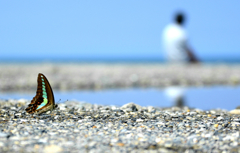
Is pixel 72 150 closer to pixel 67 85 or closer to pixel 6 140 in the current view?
pixel 6 140

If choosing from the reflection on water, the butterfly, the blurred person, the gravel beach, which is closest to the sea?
the reflection on water

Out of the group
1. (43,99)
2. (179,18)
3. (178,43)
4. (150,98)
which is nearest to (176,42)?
(178,43)

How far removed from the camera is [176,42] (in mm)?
16641

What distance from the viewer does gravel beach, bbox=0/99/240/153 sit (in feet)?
10.1

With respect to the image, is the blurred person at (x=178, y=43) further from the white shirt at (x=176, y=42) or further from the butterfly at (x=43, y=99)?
the butterfly at (x=43, y=99)

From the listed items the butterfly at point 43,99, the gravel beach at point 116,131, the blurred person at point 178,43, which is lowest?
the gravel beach at point 116,131

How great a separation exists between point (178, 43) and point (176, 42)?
12 cm

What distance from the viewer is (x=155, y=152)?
2.96 metres

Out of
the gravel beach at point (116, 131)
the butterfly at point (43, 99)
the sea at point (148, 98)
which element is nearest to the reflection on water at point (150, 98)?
the sea at point (148, 98)

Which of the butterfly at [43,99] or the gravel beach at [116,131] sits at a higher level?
the butterfly at [43,99]

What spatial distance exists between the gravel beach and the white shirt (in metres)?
12.2

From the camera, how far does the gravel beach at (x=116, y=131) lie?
3.09 metres

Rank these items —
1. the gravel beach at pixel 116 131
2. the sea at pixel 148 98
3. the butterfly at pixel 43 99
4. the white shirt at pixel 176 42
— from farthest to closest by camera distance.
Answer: the white shirt at pixel 176 42
the sea at pixel 148 98
the butterfly at pixel 43 99
the gravel beach at pixel 116 131

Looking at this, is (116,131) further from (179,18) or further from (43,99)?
(179,18)
